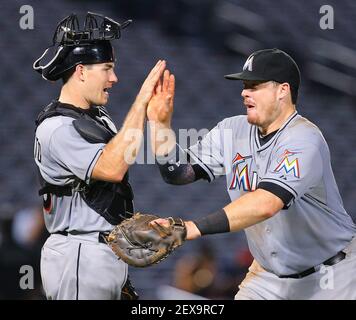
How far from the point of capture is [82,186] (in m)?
3.21

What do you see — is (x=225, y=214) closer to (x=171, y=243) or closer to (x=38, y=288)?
(x=171, y=243)

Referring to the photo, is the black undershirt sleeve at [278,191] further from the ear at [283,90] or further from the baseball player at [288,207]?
the ear at [283,90]

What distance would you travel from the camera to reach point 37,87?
5.84 metres

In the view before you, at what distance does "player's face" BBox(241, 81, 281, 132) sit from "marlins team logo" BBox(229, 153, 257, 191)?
0.20 meters

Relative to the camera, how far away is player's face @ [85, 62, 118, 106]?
3.30m

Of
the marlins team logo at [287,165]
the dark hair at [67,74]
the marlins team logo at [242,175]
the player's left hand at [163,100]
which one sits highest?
the dark hair at [67,74]

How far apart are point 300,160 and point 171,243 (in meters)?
0.59

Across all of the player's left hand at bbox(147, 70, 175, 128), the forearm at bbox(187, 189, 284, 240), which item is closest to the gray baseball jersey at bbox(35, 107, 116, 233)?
the player's left hand at bbox(147, 70, 175, 128)

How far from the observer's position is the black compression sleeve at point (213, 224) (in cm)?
280

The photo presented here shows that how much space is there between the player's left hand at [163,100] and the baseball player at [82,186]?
8cm

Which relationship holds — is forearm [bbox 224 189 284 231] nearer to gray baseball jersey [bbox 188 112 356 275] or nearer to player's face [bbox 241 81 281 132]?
gray baseball jersey [bbox 188 112 356 275]

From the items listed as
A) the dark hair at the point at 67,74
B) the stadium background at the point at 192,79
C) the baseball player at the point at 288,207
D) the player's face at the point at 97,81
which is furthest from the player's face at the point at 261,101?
the stadium background at the point at 192,79
